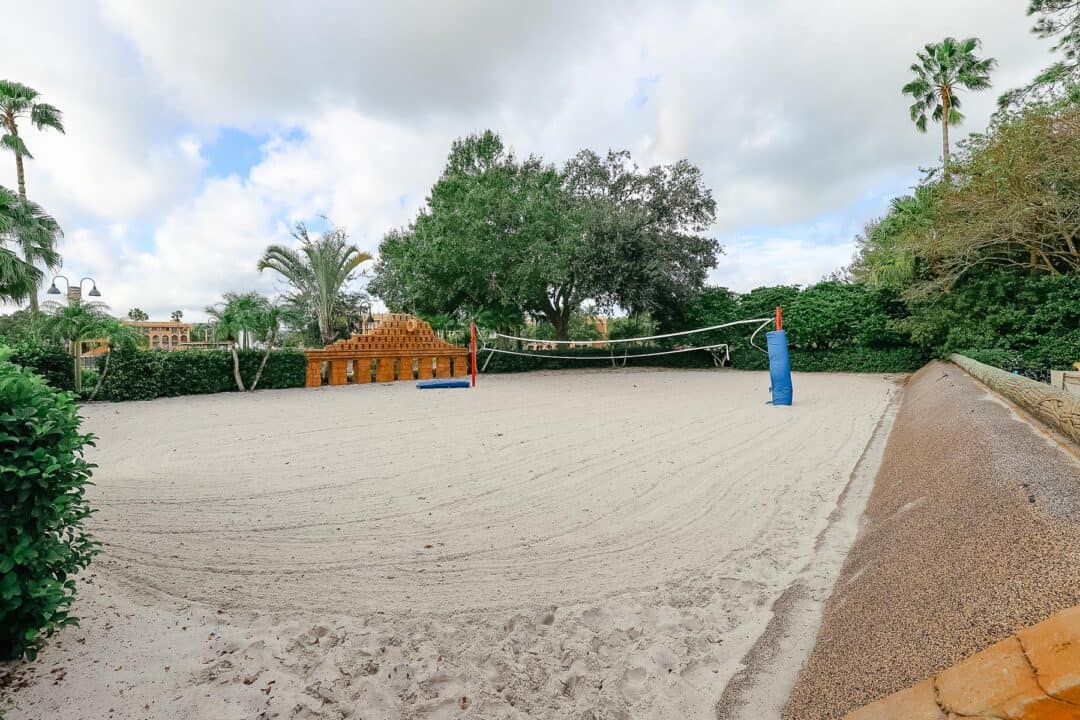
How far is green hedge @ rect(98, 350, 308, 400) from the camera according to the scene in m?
11.5

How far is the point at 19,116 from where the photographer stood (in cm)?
1700

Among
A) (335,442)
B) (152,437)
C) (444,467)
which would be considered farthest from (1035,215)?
(152,437)

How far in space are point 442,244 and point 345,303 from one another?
6679 mm

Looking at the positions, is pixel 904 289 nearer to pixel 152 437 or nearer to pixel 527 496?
pixel 527 496

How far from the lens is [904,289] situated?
16.3m

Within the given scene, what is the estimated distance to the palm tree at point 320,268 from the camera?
19.4 metres

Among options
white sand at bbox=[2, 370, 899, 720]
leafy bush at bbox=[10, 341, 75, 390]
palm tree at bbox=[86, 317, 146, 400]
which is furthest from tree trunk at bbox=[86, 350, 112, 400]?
white sand at bbox=[2, 370, 899, 720]

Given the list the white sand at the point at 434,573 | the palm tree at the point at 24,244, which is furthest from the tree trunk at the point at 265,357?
the white sand at the point at 434,573

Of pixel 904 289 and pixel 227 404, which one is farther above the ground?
pixel 904 289

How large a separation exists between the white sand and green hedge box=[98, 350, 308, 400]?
575cm

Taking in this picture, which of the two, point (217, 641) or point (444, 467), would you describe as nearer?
point (217, 641)

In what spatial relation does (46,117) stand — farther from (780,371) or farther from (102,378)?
(780,371)

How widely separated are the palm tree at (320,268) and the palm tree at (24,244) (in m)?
6.05

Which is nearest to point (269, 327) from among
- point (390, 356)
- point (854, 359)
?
point (390, 356)
